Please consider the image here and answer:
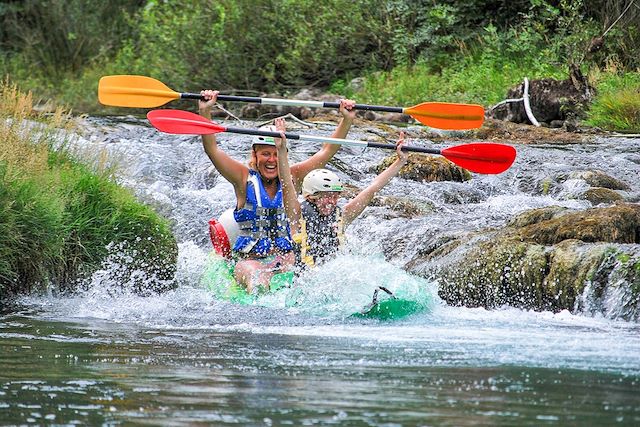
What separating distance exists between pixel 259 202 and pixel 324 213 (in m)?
0.41

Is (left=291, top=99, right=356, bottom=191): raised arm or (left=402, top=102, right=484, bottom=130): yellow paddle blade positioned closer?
→ (left=291, top=99, right=356, bottom=191): raised arm

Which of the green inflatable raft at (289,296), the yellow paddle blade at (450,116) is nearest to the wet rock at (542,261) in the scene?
the green inflatable raft at (289,296)

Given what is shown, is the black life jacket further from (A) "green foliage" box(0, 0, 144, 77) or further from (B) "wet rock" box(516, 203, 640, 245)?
(A) "green foliage" box(0, 0, 144, 77)

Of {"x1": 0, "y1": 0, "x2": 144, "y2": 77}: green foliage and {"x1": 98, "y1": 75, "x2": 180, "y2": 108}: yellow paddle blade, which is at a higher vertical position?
{"x1": 0, "y1": 0, "x2": 144, "y2": 77}: green foliage

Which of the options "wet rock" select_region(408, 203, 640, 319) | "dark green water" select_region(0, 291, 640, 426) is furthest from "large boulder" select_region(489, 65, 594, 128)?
"dark green water" select_region(0, 291, 640, 426)

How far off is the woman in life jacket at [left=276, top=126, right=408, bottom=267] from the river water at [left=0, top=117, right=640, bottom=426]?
0.25 metres

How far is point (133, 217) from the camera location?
798 cm

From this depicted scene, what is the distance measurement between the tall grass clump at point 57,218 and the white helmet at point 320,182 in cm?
125

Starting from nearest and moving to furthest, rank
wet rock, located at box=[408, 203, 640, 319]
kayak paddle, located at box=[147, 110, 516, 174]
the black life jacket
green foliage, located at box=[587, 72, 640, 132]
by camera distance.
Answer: wet rock, located at box=[408, 203, 640, 319] < the black life jacket < kayak paddle, located at box=[147, 110, 516, 174] < green foliage, located at box=[587, 72, 640, 132]

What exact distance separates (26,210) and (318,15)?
460 inches

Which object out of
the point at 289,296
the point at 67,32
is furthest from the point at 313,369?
the point at 67,32

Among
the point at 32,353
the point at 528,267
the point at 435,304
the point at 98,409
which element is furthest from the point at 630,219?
the point at 98,409

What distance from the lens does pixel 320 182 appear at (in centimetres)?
734

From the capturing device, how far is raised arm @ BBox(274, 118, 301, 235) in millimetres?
7062
